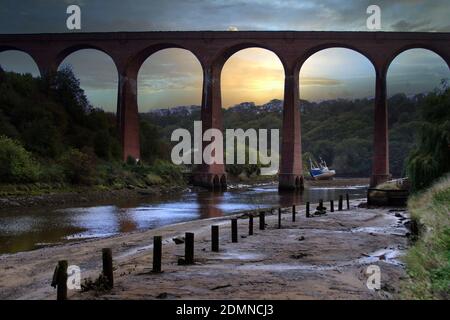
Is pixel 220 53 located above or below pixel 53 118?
above

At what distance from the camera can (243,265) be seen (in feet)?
40.4

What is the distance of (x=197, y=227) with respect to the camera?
73.6 feet

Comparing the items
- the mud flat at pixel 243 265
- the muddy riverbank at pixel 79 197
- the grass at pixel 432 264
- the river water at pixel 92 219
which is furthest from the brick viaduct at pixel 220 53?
the grass at pixel 432 264

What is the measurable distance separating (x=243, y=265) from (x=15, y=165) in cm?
2616

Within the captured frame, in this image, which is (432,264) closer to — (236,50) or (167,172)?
(167,172)

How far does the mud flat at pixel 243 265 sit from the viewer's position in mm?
9477

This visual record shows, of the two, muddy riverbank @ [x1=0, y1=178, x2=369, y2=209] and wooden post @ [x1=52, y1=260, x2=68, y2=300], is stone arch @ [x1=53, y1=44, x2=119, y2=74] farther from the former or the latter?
wooden post @ [x1=52, y1=260, x2=68, y2=300]

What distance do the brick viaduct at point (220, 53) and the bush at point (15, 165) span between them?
18.1 meters

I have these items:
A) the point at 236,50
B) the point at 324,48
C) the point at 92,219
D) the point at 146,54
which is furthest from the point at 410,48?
the point at 92,219

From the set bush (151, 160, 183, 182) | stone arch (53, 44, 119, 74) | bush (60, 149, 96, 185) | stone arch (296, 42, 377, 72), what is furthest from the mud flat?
stone arch (53, 44, 119, 74)

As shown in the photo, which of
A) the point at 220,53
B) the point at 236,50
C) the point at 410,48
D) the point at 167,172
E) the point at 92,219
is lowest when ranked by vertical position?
the point at 92,219

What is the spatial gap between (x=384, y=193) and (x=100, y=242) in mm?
20566
